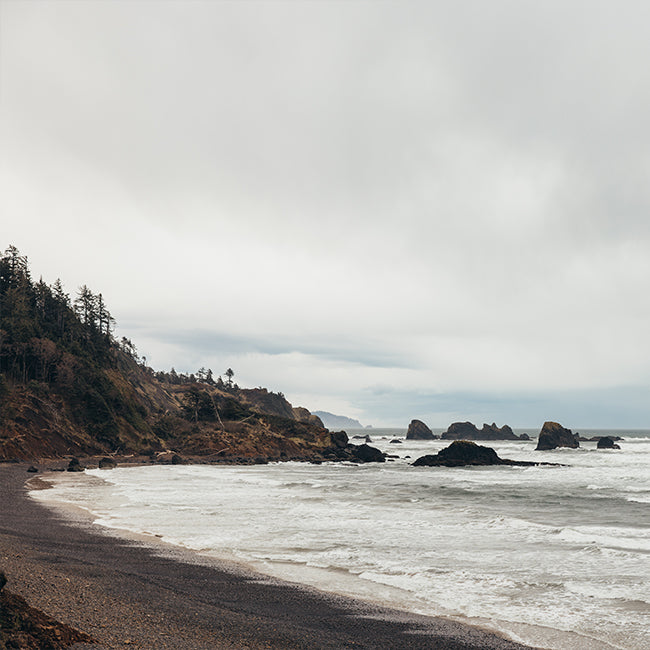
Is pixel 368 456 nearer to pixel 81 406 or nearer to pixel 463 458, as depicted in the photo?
pixel 463 458

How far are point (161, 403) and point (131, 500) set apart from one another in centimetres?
10808

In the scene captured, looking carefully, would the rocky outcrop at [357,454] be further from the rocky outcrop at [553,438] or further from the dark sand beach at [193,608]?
the dark sand beach at [193,608]

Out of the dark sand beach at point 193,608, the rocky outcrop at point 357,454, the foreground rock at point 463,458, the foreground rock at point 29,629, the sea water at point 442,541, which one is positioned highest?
the foreground rock at point 29,629

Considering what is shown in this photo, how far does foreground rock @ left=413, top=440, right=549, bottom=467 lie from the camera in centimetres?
7781

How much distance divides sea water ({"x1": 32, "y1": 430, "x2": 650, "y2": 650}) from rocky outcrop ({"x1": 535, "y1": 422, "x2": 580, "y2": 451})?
81.6 m

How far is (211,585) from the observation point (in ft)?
44.9

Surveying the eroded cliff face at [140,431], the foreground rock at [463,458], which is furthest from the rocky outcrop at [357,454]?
the foreground rock at [463,458]

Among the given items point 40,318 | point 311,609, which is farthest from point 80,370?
point 311,609

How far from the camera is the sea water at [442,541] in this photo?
1269 cm

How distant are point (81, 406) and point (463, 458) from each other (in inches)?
2238

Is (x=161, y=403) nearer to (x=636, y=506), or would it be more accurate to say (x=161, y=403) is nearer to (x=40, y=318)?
(x=40, y=318)

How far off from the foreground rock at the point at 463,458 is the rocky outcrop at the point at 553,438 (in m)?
45.2

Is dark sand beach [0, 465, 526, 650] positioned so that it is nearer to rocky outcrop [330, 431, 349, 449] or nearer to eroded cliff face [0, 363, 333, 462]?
eroded cliff face [0, 363, 333, 462]

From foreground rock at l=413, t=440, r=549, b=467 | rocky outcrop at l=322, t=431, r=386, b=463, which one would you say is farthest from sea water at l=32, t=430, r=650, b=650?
rocky outcrop at l=322, t=431, r=386, b=463
